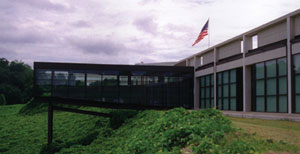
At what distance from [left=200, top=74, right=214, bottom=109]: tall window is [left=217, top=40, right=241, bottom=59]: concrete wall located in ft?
8.82

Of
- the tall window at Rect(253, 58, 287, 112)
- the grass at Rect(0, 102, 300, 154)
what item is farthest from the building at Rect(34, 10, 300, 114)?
the grass at Rect(0, 102, 300, 154)

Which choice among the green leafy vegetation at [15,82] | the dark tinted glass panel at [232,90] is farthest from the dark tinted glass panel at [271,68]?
the green leafy vegetation at [15,82]

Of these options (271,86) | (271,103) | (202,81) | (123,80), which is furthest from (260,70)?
(123,80)

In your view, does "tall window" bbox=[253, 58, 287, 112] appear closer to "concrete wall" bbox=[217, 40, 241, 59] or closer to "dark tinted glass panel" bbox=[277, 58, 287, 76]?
"dark tinted glass panel" bbox=[277, 58, 287, 76]

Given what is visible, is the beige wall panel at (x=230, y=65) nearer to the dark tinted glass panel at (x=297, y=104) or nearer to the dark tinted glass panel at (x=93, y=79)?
the dark tinted glass panel at (x=297, y=104)

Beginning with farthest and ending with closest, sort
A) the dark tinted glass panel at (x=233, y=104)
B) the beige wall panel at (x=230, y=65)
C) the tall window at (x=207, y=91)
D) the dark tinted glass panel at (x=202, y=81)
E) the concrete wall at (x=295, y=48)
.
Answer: the dark tinted glass panel at (x=202, y=81) < the tall window at (x=207, y=91) < the dark tinted glass panel at (x=233, y=104) < the beige wall panel at (x=230, y=65) < the concrete wall at (x=295, y=48)

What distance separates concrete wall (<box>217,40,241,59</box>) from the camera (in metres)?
26.1

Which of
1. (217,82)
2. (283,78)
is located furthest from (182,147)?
(217,82)

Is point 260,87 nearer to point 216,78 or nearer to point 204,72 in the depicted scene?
point 216,78

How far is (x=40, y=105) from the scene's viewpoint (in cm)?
3184

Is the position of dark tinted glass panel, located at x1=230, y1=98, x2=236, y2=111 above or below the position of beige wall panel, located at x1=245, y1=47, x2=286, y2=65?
below

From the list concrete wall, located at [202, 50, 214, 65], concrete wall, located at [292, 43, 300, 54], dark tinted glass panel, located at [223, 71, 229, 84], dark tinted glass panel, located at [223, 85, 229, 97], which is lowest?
dark tinted glass panel, located at [223, 85, 229, 97]

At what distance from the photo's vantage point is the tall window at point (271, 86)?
64.0 feet

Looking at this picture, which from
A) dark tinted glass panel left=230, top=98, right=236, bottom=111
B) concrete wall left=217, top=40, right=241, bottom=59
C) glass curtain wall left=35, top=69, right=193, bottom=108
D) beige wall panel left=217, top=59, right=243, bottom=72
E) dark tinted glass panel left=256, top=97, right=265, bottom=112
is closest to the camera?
dark tinted glass panel left=256, top=97, right=265, bottom=112
